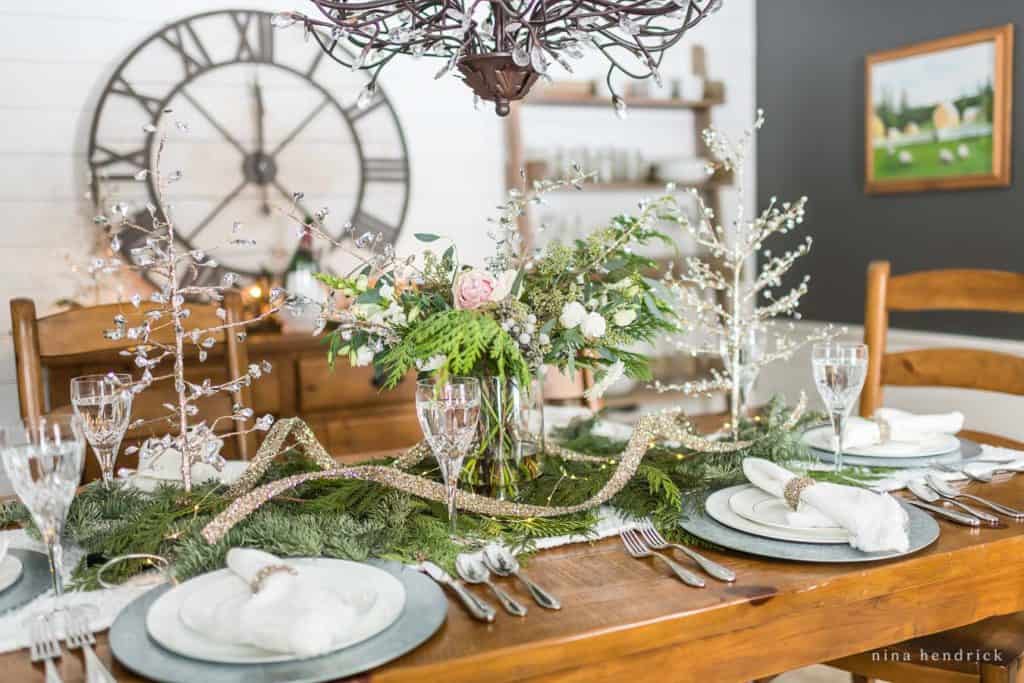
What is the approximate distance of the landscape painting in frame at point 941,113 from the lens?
2977 millimetres

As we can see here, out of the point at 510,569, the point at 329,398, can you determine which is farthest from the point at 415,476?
the point at 329,398

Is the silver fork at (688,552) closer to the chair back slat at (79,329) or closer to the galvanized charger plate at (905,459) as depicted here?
the galvanized charger plate at (905,459)

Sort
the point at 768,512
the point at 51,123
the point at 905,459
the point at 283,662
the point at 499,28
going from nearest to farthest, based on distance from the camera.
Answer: the point at 283,662 < the point at 768,512 < the point at 499,28 < the point at 905,459 < the point at 51,123

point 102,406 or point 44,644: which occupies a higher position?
point 102,406

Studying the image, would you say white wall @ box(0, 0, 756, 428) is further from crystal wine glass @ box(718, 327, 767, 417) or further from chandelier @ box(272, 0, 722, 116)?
crystal wine glass @ box(718, 327, 767, 417)

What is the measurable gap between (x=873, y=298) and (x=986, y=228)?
1.23 metres

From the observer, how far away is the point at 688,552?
1.09 metres

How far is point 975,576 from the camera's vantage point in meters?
1.14

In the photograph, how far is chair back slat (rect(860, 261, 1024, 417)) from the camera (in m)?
1.97

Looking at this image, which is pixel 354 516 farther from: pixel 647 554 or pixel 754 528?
pixel 754 528

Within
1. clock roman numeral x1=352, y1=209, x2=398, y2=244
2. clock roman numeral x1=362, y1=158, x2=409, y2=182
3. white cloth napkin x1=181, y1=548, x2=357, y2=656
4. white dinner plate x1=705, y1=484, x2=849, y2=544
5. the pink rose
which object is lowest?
white dinner plate x1=705, y1=484, x2=849, y2=544

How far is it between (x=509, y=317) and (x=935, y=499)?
635 millimetres

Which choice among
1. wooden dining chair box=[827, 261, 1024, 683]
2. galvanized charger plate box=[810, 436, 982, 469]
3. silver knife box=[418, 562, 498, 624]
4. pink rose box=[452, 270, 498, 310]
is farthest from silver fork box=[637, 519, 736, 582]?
wooden dining chair box=[827, 261, 1024, 683]

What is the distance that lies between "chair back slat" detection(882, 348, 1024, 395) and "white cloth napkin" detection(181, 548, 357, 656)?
1.55m
